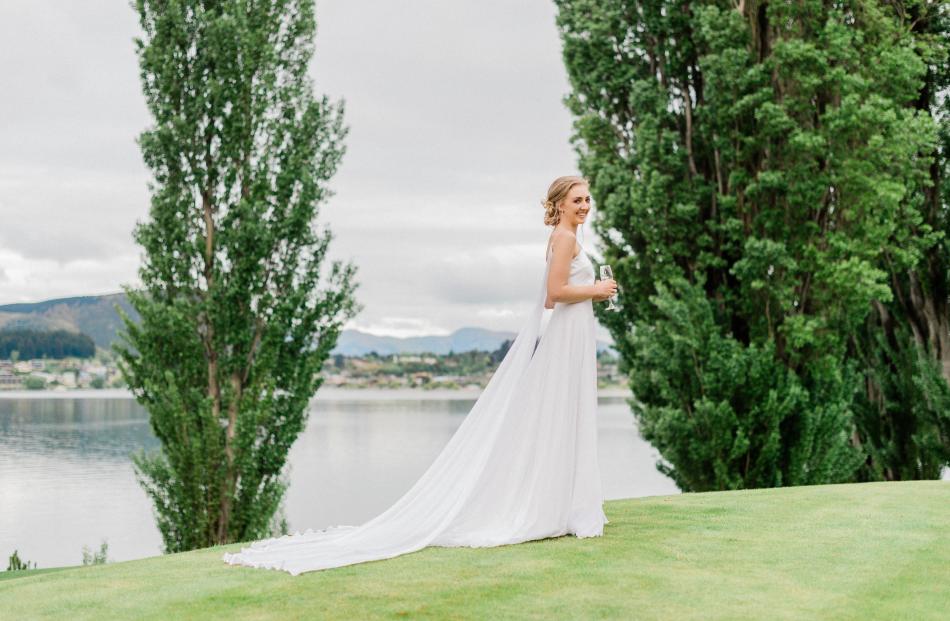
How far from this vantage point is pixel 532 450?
6527mm

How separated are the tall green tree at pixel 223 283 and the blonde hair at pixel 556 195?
8.21 metres

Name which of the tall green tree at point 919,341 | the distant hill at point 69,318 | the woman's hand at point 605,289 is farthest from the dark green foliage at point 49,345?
the woman's hand at point 605,289

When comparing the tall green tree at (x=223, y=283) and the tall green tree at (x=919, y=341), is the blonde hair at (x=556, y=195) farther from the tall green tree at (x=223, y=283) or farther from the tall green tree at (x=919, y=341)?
the tall green tree at (x=919, y=341)

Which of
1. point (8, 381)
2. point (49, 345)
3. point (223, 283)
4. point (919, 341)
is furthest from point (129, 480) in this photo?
point (8, 381)

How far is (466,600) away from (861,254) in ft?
38.9

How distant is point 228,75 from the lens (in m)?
14.7

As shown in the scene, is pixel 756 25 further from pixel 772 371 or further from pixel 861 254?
pixel 772 371

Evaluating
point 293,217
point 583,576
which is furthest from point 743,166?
point 583,576

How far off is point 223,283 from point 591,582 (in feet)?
33.7

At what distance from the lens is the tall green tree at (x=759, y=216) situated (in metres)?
14.4

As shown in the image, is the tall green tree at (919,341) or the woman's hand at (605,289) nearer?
the woman's hand at (605,289)

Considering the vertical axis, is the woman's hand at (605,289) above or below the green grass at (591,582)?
above

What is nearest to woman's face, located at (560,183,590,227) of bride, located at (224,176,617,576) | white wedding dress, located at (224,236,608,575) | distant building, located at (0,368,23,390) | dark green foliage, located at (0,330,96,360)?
bride, located at (224,176,617,576)

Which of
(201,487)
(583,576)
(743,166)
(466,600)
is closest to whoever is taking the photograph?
(466,600)
